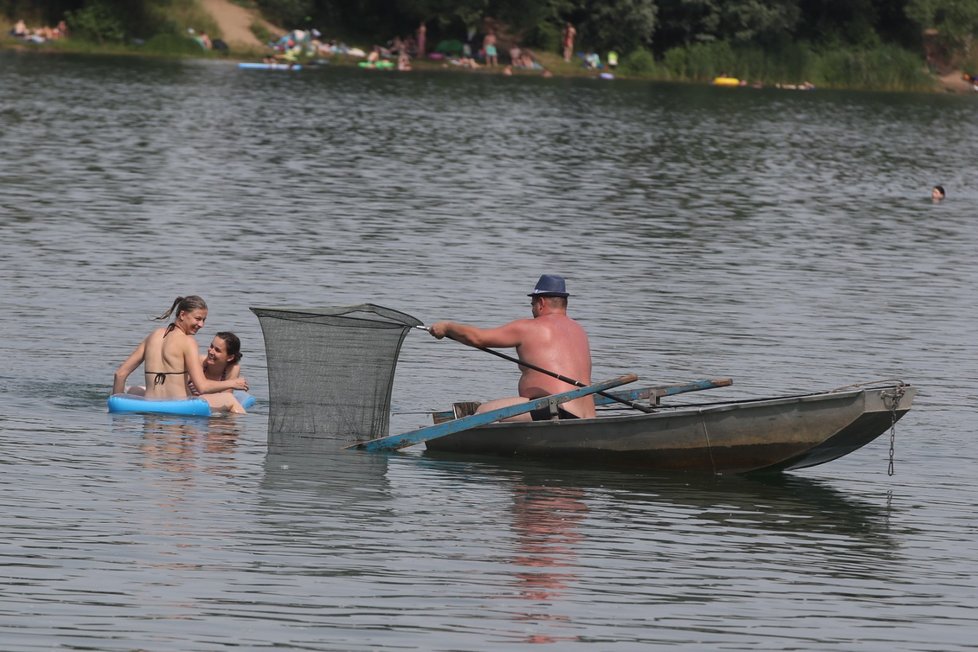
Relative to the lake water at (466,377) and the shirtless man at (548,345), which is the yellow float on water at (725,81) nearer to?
the lake water at (466,377)

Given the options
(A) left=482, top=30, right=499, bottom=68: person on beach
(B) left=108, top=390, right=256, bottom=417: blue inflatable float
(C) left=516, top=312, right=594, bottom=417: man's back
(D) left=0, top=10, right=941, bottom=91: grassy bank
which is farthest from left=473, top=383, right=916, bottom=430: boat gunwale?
(A) left=482, top=30, right=499, bottom=68: person on beach

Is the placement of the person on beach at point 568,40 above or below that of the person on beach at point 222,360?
above

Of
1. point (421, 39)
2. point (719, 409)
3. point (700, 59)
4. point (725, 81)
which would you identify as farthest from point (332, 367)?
point (700, 59)

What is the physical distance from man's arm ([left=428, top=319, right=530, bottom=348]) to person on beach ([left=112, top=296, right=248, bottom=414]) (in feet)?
9.59

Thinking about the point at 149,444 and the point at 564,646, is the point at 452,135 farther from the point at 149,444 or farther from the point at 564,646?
the point at 564,646

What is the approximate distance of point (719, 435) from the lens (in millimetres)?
15250

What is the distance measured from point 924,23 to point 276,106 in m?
47.2

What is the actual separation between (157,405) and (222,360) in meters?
0.86

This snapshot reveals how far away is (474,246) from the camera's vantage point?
100ft

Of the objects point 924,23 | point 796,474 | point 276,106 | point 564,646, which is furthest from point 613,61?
point 564,646

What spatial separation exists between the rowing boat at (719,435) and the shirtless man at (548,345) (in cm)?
29

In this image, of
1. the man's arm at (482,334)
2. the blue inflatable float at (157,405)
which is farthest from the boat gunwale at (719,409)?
the blue inflatable float at (157,405)

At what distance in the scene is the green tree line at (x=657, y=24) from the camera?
81.6 m

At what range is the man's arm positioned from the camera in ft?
50.1
